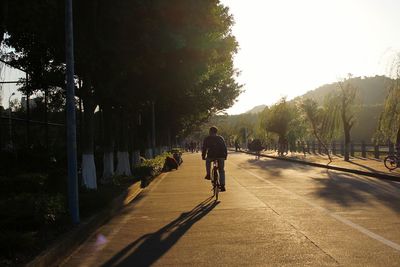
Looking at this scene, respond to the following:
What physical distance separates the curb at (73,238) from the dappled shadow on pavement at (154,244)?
0.67 m

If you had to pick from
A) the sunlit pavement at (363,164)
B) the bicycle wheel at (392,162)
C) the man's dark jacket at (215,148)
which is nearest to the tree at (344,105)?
the sunlit pavement at (363,164)

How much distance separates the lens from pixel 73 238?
7.93 meters

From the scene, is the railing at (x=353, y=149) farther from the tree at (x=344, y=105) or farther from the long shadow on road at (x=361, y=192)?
the long shadow on road at (x=361, y=192)

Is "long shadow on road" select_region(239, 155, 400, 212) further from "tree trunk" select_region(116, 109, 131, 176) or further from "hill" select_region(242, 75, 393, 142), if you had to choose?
"hill" select_region(242, 75, 393, 142)

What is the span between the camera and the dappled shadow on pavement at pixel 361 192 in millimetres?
12952

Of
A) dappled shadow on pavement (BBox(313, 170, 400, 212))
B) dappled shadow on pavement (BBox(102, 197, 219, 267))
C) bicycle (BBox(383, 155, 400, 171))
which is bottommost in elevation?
dappled shadow on pavement (BBox(102, 197, 219, 267))

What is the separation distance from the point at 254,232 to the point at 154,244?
5.73 feet

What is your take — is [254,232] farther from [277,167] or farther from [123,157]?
[277,167]

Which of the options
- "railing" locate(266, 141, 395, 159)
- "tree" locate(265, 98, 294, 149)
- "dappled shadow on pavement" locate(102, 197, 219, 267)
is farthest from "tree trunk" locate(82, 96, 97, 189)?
"tree" locate(265, 98, 294, 149)

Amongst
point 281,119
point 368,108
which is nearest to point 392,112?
point 281,119

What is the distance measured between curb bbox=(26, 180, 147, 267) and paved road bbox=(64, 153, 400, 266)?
0.46ft

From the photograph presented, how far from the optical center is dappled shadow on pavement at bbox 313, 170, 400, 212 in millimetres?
12952

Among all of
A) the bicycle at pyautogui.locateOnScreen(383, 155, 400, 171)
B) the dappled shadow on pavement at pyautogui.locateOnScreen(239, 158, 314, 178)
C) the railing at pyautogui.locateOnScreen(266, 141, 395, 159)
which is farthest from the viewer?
the railing at pyautogui.locateOnScreen(266, 141, 395, 159)

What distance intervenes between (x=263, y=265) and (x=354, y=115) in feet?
119
